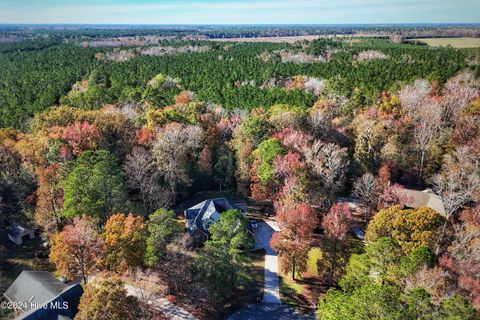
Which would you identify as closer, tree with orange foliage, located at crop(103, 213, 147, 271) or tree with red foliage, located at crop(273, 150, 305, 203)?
tree with orange foliage, located at crop(103, 213, 147, 271)

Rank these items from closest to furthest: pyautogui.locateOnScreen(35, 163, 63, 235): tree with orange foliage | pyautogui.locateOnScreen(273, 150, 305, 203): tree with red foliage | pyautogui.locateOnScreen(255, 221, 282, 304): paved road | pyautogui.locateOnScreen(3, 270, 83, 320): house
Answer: pyautogui.locateOnScreen(3, 270, 83, 320): house, pyautogui.locateOnScreen(255, 221, 282, 304): paved road, pyautogui.locateOnScreen(35, 163, 63, 235): tree with orange foliage, pyautogui.locateOnScreen(273, 150, 305, 203): tree with red foliage

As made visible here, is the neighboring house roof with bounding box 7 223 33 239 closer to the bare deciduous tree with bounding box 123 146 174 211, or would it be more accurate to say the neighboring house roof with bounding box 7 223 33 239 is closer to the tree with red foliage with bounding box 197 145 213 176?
the bare deciduous tree with bounding box 123 146 174 211

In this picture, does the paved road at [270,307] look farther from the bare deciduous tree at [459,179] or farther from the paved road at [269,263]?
the bare deciduous tree at [459,179]

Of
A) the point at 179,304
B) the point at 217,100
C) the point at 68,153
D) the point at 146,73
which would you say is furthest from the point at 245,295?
the point at 146,73

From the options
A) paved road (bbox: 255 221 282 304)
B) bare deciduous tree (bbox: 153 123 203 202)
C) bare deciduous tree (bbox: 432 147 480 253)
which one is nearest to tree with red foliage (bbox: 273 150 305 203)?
paved road (bbox: 255 221 282 304)

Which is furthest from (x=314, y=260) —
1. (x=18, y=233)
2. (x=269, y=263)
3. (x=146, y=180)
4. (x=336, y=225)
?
(x=18, y=233)

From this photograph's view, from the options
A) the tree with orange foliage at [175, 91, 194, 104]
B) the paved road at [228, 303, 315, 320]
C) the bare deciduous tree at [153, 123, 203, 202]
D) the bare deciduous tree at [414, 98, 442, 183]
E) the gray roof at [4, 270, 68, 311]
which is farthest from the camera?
the tree with orange foliage at [175, 91, 194, 104]

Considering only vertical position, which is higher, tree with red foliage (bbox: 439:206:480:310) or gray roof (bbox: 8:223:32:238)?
tree with red foliage (bbox: 439:206:480:310)

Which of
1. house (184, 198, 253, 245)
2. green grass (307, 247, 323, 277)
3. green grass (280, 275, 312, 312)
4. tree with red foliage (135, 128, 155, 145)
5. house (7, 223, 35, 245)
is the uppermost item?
tree with red foliage (135, 128, 155, 145)
